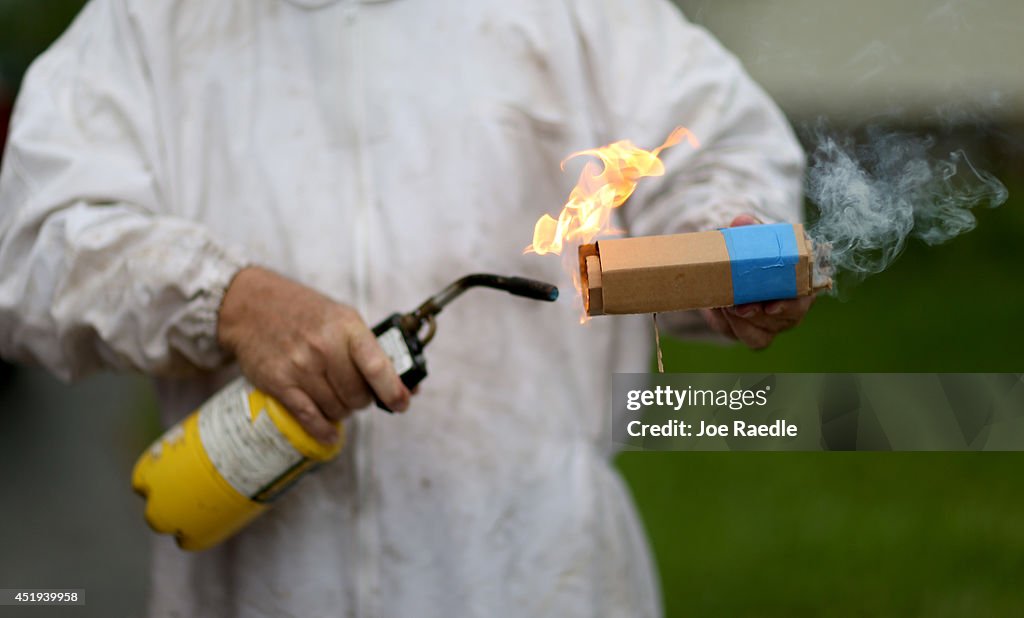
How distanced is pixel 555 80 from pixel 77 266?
0.83m

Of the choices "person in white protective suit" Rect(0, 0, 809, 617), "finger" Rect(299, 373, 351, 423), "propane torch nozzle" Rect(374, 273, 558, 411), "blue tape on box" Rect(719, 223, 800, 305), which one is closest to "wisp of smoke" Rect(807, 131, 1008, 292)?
"person in white protective suit" Rect(0, 0, 809, 617)

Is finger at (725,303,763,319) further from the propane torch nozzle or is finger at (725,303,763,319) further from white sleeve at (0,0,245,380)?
white sleeve at (0,0,245,380)

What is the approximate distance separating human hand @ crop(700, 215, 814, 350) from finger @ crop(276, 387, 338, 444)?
0.59m

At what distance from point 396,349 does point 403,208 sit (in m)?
0.32

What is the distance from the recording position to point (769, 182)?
1.64 m

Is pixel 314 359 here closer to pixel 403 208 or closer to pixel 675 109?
pixel 403 208

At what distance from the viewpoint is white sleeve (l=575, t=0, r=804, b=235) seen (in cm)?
166

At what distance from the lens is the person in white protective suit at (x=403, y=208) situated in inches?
64.2

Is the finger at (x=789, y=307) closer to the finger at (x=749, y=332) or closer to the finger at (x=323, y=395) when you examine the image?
the finger at (x=749, y=332)

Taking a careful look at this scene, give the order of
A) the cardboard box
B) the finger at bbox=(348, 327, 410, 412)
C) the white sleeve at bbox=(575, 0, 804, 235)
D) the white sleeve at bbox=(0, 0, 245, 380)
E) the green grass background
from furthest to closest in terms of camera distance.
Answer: the green grass background < the white sleeve at bbox=(575, 0, 804, 235) < the white sleeve at bbox=(0, 0, 245, 380) < the finger at bbox=(348, 327, 410, 412) < the cardboard box

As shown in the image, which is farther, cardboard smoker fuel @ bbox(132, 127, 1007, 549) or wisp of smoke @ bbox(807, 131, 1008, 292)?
wisp of smoke @ bbox(807, 131, 1008, 292)

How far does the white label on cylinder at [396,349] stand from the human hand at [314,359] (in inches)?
0.5

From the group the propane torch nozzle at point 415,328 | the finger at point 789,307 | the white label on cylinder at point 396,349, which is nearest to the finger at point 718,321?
the finger at point 789,307

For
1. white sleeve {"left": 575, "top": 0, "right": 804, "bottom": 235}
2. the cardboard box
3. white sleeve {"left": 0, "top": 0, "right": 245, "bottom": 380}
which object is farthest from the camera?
white sleeve {"left": 575, "top": 0, "right": 804, "bottom": 235}
